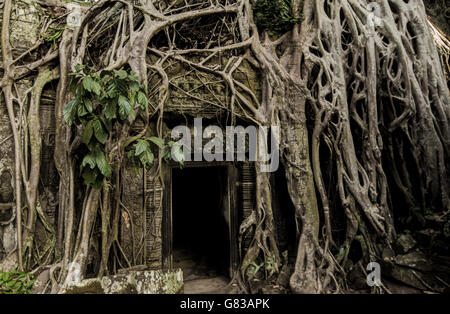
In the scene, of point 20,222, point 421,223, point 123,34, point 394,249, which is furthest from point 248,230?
point 123,34

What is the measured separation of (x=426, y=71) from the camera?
3.54m

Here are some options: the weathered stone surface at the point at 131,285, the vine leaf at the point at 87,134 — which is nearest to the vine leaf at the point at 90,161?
the vine leaf at the point at 87,134

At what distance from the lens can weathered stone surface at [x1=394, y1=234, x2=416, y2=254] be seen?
9.93 ft

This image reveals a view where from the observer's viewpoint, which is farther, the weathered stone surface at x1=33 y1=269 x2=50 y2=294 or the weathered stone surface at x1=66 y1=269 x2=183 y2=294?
the weathered stone surface at x1=33 y1=269 x2=50 y2=294

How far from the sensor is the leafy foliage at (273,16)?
3404 millimetres

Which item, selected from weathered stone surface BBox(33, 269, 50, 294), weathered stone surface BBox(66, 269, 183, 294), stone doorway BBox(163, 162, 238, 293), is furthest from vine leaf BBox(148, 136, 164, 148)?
weathered stone surface BBox(33, 269, 50, 294)

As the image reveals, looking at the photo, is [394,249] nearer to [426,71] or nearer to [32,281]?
[426,71]

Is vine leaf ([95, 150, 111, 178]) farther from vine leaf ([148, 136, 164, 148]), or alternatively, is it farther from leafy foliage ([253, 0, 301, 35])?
leafy foliage ([253, 0, 301, 35])

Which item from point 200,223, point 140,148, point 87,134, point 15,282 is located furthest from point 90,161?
point 200,223

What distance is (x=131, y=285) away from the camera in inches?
78.5

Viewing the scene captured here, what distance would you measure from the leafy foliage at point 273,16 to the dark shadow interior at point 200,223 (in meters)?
1.92

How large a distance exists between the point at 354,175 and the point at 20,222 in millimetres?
3594

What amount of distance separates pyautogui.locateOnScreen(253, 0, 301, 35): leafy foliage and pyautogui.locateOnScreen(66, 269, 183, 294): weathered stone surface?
121 inches
